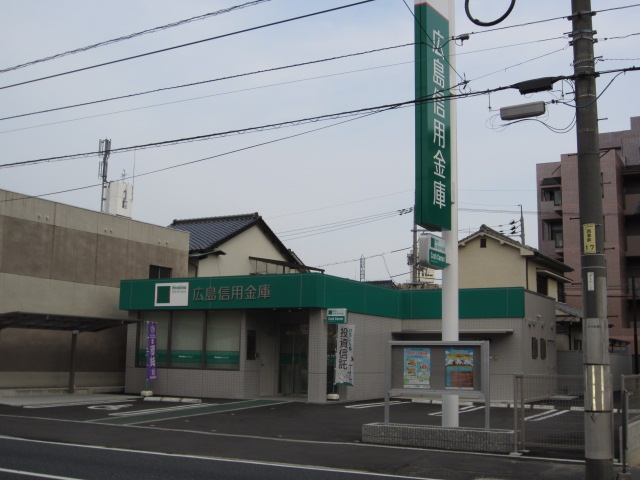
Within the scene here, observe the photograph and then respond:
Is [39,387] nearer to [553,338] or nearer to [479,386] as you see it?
[479,386]

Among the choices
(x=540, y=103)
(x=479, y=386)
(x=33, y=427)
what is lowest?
(x=33, y=427)

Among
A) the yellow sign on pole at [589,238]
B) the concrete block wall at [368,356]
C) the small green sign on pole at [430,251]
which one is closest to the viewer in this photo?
the yellow sign on pole at [589,238]

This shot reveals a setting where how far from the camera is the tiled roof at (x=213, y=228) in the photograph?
34.6m

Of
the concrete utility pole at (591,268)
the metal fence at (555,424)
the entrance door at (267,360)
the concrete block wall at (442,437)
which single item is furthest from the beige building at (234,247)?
the concrete utility pole at (591,268)

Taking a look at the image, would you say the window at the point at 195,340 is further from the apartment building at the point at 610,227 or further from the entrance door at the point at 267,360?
the apartment building at the point at 610,227

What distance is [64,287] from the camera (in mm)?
26844

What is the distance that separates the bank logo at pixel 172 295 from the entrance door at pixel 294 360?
409 centimetres

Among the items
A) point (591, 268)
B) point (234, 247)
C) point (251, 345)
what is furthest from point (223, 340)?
point (591, 268)

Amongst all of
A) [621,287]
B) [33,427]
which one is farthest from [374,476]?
[621,287]

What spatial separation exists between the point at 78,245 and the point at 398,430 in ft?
60.2

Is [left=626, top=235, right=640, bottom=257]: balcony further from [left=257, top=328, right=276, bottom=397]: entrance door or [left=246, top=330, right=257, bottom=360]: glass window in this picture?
[left=246, top=330, right=257, bottom=360]: glass window

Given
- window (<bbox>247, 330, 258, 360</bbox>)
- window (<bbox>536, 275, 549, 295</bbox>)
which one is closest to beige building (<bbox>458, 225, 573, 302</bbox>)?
window (<bbox>536, 275, 549, 295</bbox>)

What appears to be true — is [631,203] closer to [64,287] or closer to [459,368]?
[64,287]

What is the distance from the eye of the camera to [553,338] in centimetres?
3025
